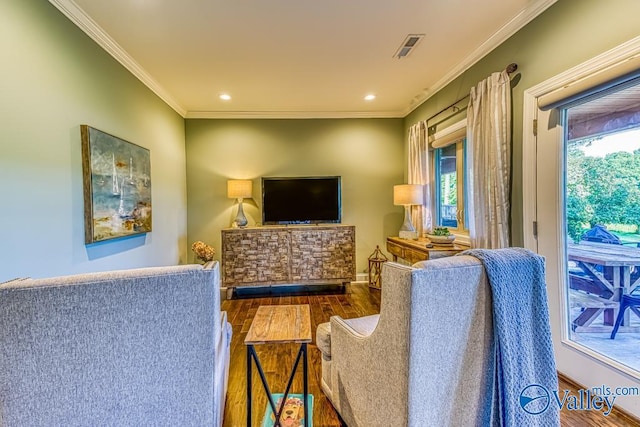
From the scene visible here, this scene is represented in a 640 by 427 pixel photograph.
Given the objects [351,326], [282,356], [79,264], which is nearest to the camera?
[351,326]

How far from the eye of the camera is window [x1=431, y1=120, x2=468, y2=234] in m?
3.19

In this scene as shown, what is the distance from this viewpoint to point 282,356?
92.4 inches

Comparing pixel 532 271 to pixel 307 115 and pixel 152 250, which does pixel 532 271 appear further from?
pixel 307 115

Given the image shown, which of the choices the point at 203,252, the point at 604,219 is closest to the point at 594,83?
the point at 604,219

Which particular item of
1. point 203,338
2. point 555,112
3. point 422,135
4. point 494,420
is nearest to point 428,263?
point 494,420

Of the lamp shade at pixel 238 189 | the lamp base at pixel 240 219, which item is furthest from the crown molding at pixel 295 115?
the lamp base at pixel 240 219

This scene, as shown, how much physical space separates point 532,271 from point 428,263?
1.65ft

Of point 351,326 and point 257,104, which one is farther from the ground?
point 257,104

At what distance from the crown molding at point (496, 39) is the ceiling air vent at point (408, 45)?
23.6 inches

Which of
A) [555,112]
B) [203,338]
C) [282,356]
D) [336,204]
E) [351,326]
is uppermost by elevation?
[555,112]

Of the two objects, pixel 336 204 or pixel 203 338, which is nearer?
pixel 203 338

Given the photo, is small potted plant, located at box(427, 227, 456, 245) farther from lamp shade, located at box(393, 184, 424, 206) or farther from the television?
the television

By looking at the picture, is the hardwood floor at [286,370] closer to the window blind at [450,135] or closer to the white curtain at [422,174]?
the white curtain at [422,174]

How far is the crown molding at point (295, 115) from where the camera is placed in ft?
13.8
